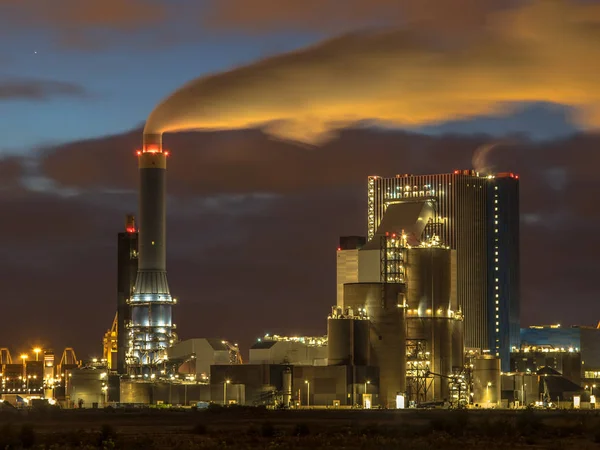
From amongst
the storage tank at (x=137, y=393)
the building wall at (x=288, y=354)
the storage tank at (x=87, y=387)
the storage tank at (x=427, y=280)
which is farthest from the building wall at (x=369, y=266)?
the storage tank at (x=87, y=387)

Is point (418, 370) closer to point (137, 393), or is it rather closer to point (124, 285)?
point (137, 393)

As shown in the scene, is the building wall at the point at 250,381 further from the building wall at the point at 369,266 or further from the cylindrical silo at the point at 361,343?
the building wall at the point at 369,266

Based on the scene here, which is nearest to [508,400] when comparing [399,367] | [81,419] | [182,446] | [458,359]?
[458,359]

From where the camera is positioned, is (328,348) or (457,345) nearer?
(328,348)

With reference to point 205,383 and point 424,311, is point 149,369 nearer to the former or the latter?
point 205,383

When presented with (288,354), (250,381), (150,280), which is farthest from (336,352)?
(150,280)

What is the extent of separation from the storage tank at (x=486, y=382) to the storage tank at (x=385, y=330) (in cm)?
1422

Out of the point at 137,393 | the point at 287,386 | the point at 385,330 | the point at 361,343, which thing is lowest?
the point at 137,393

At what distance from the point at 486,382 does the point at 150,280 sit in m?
45.7

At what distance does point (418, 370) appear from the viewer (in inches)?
7008

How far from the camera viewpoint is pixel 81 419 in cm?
11512

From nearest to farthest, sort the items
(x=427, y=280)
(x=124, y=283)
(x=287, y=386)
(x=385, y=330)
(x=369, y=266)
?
(x=287, y=386) → (x=385, y=330) → (x=427, y=280) → (x=369, y=266) → (x=124, y=283)

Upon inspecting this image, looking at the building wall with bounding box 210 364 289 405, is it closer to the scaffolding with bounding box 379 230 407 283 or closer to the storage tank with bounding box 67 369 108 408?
the storage tank with bounding box 67 369 108 408

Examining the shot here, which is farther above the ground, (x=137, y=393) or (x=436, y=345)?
(x=436, y=345)
